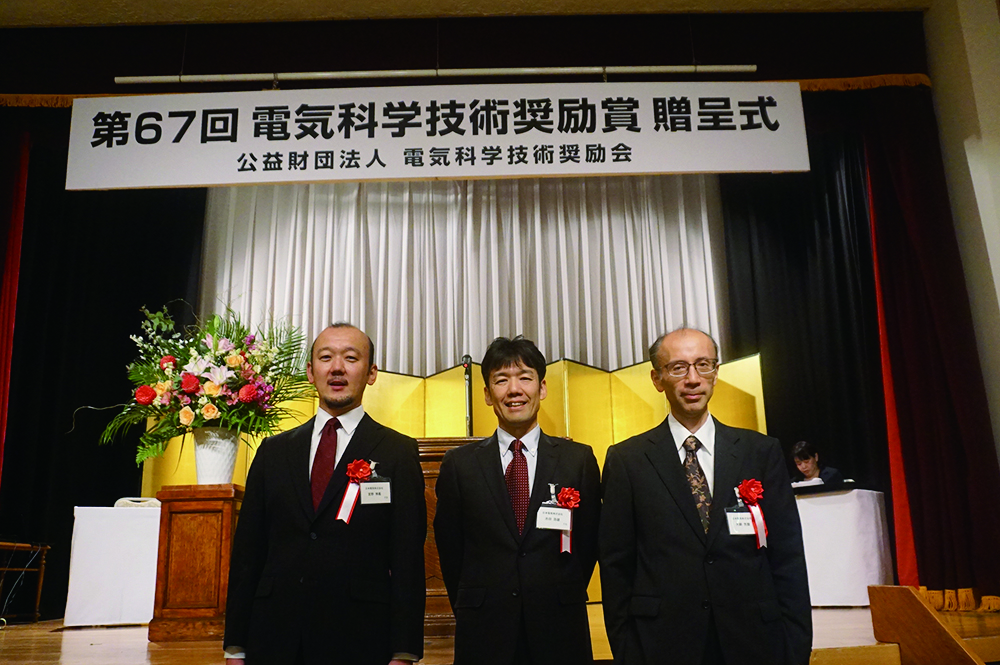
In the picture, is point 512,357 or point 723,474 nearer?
point 723,474

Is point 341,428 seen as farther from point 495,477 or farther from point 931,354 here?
point 931,354

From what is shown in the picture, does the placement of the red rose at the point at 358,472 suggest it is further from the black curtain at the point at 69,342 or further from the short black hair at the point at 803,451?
the short black hair at the point at 803,451

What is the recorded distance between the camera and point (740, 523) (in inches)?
79.9

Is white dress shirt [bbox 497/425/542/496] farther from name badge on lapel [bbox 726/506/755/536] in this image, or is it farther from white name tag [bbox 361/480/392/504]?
name badge on lapel [bbox 726/506/755/536]

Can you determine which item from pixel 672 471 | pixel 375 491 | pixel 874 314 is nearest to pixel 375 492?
pixel 375 491

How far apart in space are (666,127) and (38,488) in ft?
14.8

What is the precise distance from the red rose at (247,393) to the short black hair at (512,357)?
1.50m

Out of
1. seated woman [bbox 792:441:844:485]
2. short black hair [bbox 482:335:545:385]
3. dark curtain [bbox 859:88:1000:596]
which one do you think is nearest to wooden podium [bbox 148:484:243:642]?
short black hair [bbox 482:335:545:385]

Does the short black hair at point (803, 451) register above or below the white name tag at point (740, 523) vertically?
above

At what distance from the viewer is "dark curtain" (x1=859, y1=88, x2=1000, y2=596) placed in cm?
409

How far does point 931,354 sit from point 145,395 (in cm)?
372

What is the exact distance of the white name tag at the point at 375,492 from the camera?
2.13 metres

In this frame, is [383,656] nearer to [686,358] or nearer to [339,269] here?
[686,358]

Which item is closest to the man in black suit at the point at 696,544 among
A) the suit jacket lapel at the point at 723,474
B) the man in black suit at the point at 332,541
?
the suit jacket lapel at the point at 723,474
